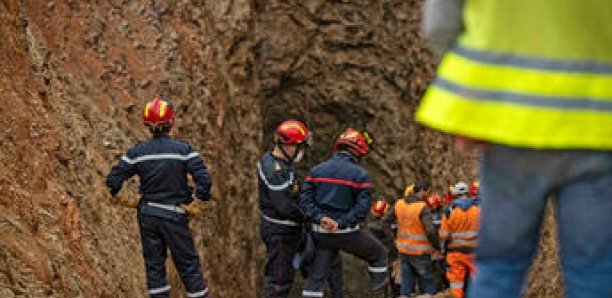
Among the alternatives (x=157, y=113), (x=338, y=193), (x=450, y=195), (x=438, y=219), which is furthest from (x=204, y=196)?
(x=438, y=219)

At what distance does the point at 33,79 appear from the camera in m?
8.70

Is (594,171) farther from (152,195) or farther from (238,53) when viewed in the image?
(238,53)

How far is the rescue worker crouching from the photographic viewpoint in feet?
26.3

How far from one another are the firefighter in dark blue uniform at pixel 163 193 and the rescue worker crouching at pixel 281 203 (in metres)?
1.04

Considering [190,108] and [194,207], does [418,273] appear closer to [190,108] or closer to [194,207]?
[190,108]

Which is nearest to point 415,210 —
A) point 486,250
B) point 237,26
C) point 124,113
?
point 124,113

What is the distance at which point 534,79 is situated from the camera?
2152 millimetres

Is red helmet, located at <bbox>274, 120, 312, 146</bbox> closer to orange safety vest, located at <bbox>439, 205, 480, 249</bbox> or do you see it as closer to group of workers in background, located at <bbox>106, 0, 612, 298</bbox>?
orange safety vest, located at <bbox>439, 205, 480, 249</bbox>

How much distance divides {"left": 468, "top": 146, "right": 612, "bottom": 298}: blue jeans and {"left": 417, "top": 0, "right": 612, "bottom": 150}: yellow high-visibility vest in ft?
0.23

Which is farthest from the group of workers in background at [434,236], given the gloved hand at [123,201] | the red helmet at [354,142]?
the gloved hand at [123,201]

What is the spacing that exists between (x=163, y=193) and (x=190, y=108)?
593 cm

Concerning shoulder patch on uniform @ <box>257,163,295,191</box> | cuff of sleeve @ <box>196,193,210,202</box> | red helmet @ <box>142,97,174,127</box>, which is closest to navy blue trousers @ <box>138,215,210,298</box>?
cuff of sleeve @ <box>196,193,210,202</box>

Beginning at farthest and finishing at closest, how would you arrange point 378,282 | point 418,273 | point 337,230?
point 418,273 < point 378,282 < point 337,230

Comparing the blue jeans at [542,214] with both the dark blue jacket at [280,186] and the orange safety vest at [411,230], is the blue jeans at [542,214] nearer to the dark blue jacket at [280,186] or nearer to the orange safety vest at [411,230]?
the dark blue jacket at [280,186]
